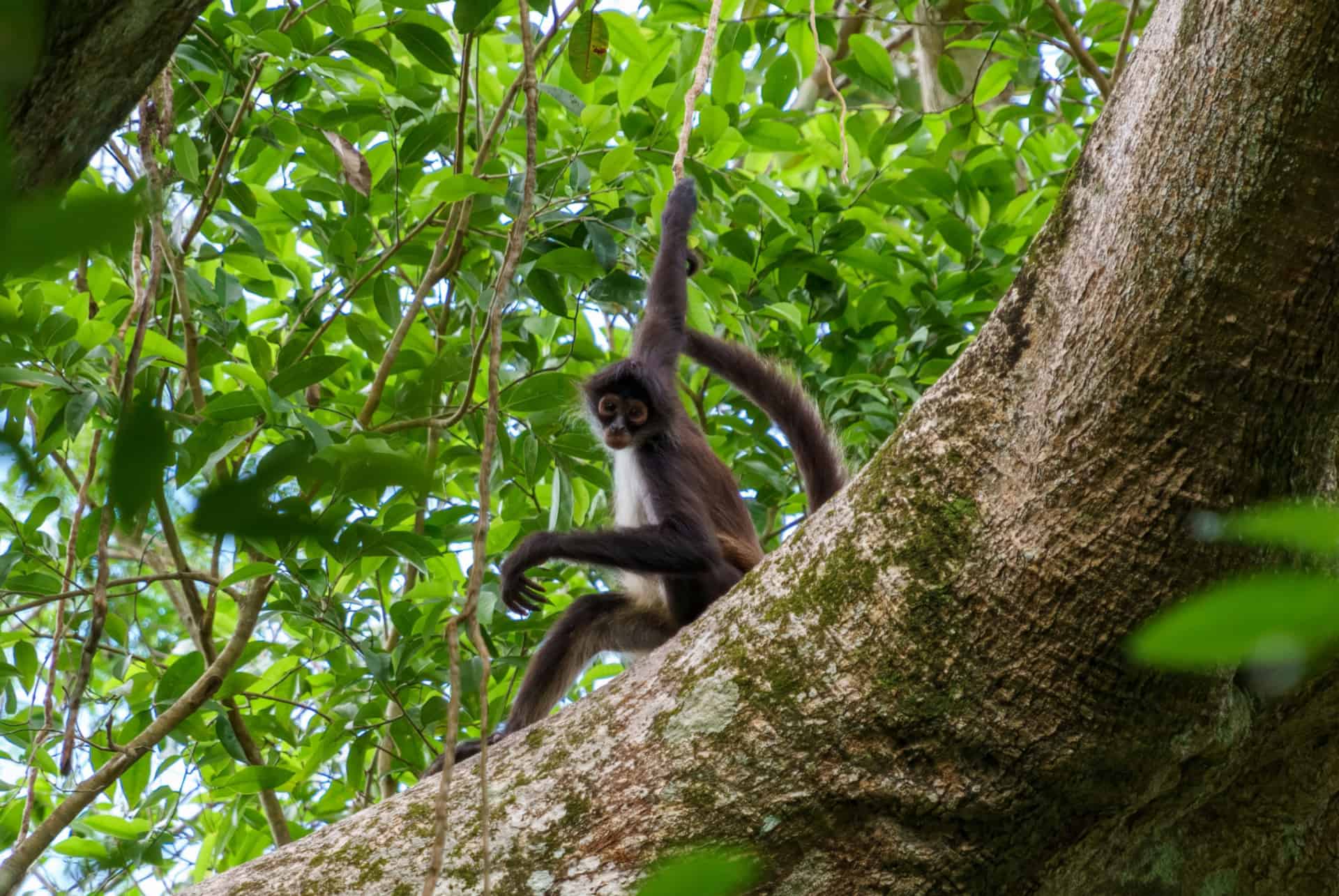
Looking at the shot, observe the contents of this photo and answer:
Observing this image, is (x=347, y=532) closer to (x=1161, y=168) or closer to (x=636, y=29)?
(x=1161, y=168)

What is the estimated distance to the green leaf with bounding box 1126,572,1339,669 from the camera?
64 centimetres

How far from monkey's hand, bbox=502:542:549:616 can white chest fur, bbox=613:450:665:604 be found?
739 mm

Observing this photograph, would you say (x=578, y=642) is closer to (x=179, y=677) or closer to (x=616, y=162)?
(x=179, y=677)

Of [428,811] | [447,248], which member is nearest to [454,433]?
[447,248]

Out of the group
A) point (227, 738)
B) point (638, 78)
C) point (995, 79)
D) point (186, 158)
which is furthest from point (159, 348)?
point (995, 79)

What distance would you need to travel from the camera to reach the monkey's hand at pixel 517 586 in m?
4.53

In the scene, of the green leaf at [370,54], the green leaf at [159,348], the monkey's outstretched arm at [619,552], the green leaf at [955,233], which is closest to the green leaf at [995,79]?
the green leaf at [955,233]

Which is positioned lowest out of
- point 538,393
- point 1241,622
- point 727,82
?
point 1241,622

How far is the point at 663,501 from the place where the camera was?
17.4 ft

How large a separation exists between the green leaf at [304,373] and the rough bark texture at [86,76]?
1822mm

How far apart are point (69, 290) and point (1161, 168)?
143 inches

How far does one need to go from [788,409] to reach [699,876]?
4.33m

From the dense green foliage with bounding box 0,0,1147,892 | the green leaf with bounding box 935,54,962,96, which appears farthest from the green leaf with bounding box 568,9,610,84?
the green leaf with bounding box 935,54,962,96

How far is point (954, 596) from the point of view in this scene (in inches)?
111
